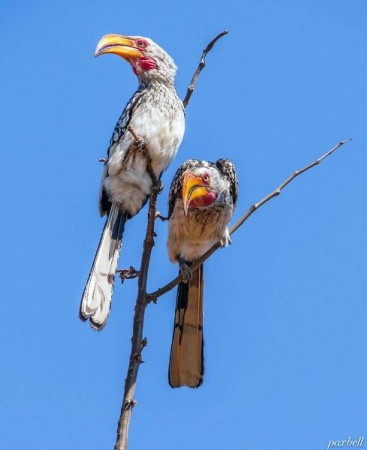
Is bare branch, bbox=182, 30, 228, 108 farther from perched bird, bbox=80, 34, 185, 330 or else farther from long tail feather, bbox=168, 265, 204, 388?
long tail feather, bbox=168, 265, 204, 388

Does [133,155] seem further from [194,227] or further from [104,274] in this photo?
[104,274]

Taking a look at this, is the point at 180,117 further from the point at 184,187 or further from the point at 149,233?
the point at 149,233

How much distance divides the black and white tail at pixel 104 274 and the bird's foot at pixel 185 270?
36cm

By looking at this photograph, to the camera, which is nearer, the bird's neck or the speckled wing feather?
the speckled wing feather

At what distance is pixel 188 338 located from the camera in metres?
4.07

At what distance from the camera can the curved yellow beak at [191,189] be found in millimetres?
4191

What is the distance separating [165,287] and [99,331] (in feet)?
1.23

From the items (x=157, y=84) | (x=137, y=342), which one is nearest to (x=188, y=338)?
(x=137, y=342)

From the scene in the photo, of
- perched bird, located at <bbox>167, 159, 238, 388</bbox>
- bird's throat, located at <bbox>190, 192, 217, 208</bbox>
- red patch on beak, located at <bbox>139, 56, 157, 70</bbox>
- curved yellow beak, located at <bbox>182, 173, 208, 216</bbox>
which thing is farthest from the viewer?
red patch on beak, located at <bbox>139, 56, 157, 70</bbox>

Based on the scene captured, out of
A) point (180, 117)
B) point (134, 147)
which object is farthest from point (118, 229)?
point (180, 117)

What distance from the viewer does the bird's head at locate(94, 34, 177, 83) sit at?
4.63 meters

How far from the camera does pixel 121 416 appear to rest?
263 centimetres

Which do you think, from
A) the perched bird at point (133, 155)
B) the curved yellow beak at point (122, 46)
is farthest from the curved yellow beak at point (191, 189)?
the curved yellow beak at point (122, 46)

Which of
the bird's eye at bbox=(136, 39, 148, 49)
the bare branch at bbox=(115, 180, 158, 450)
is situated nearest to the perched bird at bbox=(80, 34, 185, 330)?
the bird's eye at bbox=(136, 39, 148, 49)
